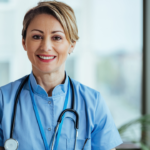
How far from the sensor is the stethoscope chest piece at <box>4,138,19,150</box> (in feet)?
2.42

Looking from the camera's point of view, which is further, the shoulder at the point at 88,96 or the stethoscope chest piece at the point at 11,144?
the shoulder at the point at 88,96

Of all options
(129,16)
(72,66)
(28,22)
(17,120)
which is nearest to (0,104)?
(17,120)

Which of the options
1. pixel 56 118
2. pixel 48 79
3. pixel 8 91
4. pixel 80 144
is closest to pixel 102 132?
pixel 80 144

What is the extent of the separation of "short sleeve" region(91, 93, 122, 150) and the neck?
0.72 ft

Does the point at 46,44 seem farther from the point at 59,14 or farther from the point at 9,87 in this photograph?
the point at 9,87

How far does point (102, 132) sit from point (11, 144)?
40 centimetres

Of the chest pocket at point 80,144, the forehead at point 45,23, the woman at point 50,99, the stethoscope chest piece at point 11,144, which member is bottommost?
the chest pocket at point 80,144

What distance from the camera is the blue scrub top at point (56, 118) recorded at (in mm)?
804

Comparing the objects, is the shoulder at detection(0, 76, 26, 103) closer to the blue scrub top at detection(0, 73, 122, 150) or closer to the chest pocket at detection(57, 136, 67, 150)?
the blue scrub top at detection(0, 73, 122, 150)

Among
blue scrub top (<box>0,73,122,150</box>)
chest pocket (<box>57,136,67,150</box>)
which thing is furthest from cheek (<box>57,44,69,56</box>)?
chest pocket (<box>57,136,67,150</box>)

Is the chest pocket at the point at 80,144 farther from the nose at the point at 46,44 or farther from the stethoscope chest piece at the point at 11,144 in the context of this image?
the nose at the point at 46,44

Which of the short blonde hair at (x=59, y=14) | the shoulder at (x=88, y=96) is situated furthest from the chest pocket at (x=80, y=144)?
the short blonde hair at (x=59, y=14)

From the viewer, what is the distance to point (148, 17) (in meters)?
1.94

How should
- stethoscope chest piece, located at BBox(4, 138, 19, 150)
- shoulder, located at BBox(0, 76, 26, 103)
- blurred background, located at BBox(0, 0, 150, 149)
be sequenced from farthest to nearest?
blurred background, located at BBox(0, 0, 150, 149) < shoulder, located at BBox(0, 76, 26, 103) < stethoscope chest piece, located at BBox(4, 138, 19, 150)
